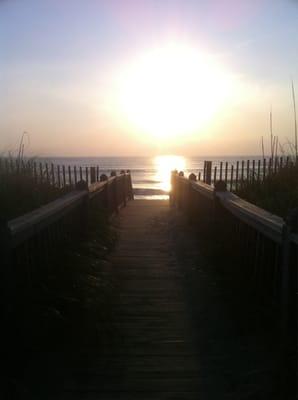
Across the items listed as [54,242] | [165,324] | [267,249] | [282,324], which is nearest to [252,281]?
[267,249]

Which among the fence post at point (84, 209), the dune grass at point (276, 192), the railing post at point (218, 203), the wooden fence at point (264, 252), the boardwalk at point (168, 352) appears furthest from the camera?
the fence post at point (84, 209)

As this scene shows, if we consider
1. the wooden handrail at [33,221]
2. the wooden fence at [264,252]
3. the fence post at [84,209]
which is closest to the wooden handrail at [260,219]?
the wooden fence at [264,252]

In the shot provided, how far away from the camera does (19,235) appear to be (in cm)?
402

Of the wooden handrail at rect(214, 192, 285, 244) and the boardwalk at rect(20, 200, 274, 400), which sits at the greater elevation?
the wooden handrail at rect(214, 192, 285, 244)

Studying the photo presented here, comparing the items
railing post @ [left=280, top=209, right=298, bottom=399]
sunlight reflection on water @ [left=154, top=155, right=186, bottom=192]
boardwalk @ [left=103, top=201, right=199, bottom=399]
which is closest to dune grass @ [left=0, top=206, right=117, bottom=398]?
boardwalk @ [left=103, top=201, right=199, bottom=399]

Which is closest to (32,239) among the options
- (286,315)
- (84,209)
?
(286,315)

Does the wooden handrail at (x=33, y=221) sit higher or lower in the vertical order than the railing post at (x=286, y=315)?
higher

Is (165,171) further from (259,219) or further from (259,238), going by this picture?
(259,219)

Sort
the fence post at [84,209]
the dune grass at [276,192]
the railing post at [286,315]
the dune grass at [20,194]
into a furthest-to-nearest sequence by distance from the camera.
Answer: the fence post at [84,209], the dune grass at [20,194], the dune grass at [276,192], the railing post at [286,315]

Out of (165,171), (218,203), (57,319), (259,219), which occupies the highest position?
(259,219)

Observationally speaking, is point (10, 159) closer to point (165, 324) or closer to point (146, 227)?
point (146, 227)

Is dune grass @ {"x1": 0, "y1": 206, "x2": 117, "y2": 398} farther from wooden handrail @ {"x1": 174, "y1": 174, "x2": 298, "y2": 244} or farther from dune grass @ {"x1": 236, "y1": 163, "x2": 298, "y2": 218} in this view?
dune grass @ {"x1": 236, "y1": 163, "x2": 298, "y2": 218}

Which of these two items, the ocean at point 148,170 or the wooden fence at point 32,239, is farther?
the ocean at point 148,170

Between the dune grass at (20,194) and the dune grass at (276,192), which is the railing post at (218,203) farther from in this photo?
the dune grass at (20,194)
